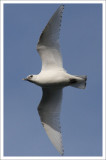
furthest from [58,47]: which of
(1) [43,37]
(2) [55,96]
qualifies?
(2) [55,96]

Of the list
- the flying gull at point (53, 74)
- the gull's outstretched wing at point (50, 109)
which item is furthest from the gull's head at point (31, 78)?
the gull's outstretched wing at point (50, 109)

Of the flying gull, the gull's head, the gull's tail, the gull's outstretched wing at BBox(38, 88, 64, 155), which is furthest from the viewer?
the gull's outstretched wing at BBox(38, 88, 64, 155)

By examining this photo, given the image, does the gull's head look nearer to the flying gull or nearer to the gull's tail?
the flying gull

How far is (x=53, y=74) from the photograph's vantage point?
2397cm

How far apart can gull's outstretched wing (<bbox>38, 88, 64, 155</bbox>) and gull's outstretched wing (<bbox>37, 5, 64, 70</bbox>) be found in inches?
50.7

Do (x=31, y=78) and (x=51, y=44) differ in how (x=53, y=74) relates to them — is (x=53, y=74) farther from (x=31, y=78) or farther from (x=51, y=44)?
(x=51, y=44)

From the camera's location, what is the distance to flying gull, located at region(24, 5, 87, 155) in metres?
23.6

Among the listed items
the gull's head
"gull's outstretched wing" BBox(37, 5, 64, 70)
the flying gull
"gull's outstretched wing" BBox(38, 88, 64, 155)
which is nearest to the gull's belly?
the flying gull

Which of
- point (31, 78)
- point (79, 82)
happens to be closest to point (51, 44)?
point (31, 78)

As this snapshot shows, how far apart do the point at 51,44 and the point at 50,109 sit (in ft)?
9.37

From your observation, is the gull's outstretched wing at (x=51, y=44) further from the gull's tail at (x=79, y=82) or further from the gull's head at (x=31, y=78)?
the gull's tail at (x=79, y=82)

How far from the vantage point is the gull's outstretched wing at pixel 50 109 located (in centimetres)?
2444

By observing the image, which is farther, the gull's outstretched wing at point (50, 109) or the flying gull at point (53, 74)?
the gull's outstretched wing at point (50, 109)

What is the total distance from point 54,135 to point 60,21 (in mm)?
4572
